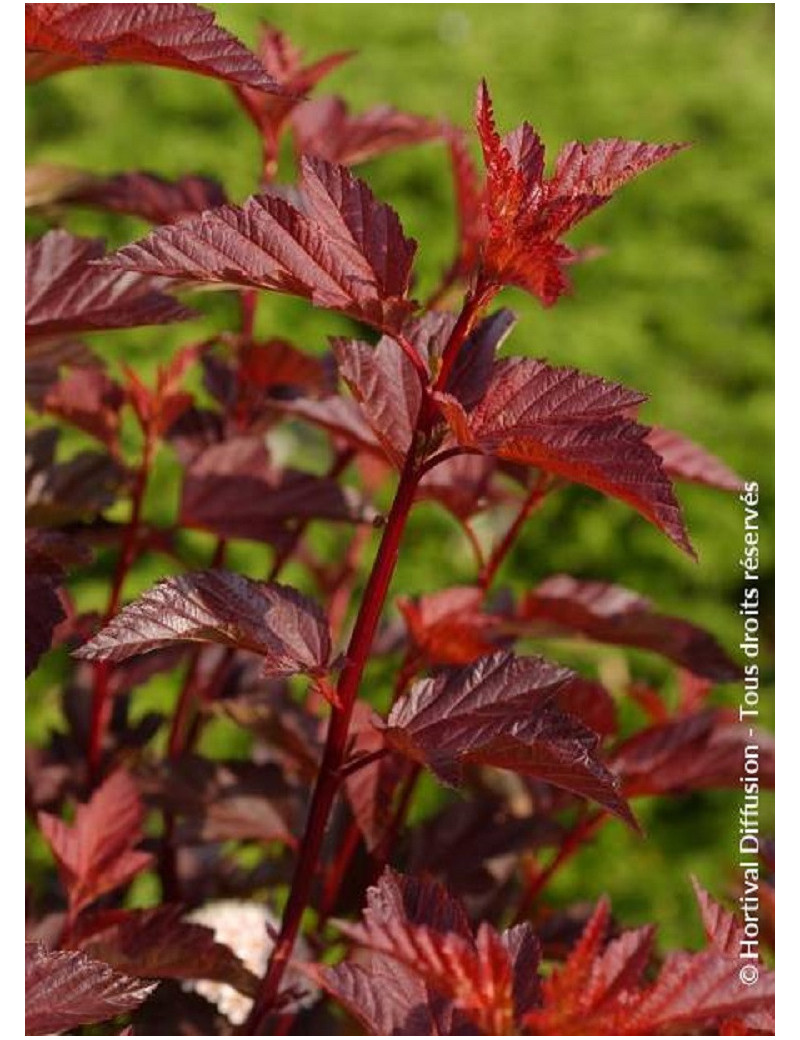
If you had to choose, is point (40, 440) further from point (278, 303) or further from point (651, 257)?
point (651, 257)

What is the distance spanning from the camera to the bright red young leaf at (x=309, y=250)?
2.78ft

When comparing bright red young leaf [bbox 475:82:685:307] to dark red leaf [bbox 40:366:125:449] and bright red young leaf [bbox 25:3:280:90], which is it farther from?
dark red leaf [bbox 40:366:125:449]

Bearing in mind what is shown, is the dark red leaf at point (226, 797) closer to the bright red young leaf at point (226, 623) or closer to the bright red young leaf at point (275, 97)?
the bright red young leaf at point (226, 623)

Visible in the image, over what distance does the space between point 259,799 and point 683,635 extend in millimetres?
336

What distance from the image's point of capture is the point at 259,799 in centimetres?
121

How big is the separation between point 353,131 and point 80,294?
0.36m

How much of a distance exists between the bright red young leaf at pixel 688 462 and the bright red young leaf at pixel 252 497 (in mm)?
228

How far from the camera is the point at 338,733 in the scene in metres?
0.91

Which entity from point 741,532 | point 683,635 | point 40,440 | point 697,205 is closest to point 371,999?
point 683,635

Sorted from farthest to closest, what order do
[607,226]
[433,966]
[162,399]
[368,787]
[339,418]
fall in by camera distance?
[607,226] < [162,399] < [339,418] < [368,787] < [433,966]

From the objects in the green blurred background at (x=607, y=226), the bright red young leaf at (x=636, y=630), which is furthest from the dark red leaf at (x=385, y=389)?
the green blurred background at (x=607, y=226)

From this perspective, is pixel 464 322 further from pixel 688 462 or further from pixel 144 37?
pixel 688 462

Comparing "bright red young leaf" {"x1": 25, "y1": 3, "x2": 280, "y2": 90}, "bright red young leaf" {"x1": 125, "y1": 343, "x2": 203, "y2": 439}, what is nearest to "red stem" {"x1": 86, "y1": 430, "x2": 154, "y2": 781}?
"bright red young leaf" {"x1": 125, "y1": 343, "x2": 203, "y2": 439}

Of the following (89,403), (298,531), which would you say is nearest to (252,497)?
(298,531)
